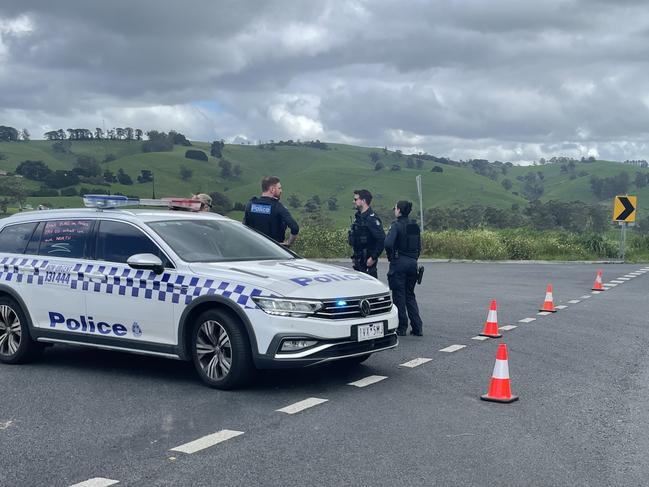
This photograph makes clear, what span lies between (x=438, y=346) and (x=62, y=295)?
457cm

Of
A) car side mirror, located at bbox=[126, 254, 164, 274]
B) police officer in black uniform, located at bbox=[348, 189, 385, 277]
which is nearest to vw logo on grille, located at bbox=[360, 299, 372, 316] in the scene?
car side mirror, located at bbox=[126, 254, 164, 274]

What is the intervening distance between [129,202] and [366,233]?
3.53m

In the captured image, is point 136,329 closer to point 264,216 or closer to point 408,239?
point 264,216

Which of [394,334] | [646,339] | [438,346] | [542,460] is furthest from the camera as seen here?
[646,339]

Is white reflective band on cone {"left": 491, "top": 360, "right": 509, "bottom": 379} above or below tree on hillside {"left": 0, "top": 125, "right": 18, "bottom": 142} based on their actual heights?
below

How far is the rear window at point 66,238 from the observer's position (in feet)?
28.0

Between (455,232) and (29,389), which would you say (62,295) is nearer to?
(29,389)

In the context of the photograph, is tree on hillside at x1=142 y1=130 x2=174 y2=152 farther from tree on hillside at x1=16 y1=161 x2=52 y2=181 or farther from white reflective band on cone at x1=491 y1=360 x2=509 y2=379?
white reflective band on cone at x1=491 y1=360 x2=509 y2=379

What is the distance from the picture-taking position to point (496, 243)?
30797mm

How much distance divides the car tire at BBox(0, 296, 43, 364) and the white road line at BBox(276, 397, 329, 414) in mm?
3422

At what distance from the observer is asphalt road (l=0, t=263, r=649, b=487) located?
5.15 meters

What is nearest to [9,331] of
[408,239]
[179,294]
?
[179,294]

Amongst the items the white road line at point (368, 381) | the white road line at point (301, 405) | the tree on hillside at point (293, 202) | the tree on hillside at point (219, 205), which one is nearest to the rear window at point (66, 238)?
the white road line at point (301, 405)

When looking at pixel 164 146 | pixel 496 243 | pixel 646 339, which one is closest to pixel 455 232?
pixel 496 243
